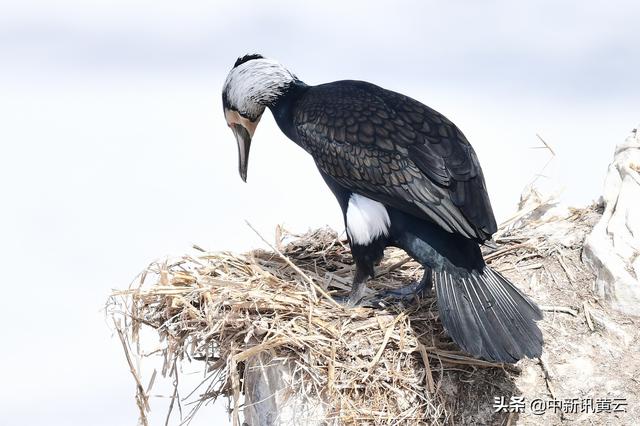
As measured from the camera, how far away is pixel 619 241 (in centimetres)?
593

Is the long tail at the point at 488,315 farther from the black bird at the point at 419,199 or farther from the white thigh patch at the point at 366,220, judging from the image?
the white thigh patch at the point at 366,220

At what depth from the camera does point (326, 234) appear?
679 cm

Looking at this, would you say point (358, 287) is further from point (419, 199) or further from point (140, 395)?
point (140, 395)

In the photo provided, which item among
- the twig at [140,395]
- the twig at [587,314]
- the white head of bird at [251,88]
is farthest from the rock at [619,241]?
the twig at [140,395]

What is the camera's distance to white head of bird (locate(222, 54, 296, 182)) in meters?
6.24

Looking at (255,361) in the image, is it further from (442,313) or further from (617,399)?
(617,399)

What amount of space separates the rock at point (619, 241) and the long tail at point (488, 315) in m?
0.65

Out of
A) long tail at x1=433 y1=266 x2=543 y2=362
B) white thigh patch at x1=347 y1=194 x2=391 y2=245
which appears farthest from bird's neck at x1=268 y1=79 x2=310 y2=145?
long tail at x1=433 y1=266 x2=543 y2=362

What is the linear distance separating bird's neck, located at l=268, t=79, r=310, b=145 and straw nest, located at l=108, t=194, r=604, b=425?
0.76 metres

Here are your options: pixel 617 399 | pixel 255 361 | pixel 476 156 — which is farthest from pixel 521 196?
pixel 255 361

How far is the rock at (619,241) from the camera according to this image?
5.75 m

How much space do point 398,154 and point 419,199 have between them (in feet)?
0.91

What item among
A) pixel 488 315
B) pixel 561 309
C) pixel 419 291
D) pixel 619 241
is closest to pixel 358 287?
pixel 419 291

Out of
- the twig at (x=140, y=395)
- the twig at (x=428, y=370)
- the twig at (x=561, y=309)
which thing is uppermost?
the twig at (x=140, y=395)
